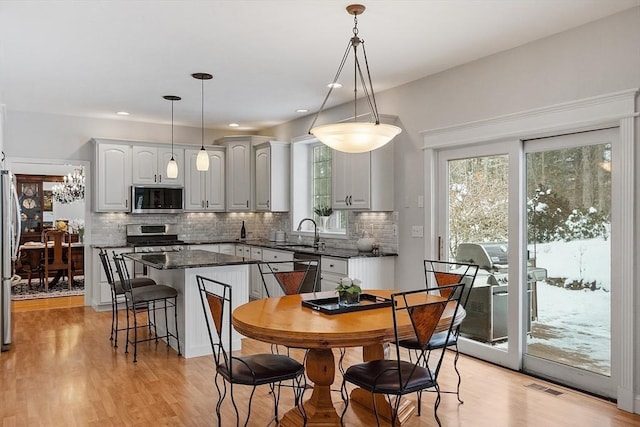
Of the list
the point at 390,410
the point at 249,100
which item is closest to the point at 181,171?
the point at 249,100

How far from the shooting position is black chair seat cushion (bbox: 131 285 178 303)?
4398 millimetres

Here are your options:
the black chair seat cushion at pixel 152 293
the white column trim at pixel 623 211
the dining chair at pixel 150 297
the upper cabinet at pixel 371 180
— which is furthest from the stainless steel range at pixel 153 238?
the white column trim at pixel 623 211

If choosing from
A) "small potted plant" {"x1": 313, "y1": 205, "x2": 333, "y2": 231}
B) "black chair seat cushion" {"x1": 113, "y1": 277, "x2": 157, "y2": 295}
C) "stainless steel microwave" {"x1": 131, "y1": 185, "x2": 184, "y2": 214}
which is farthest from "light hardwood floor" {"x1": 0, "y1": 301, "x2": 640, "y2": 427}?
"stainless steel microwave" {"x1": 131, "y1": 185, "x2": 184, "y2": 214}

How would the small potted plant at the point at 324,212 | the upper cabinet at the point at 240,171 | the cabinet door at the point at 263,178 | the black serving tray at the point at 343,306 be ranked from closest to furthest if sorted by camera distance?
the black serving tray at the point at 343,306
the small potted plant at the point at 324,212
the cabinet door at the point at 263,178
the upper cabinet at the point at 240,171

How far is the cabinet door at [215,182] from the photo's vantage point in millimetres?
7500

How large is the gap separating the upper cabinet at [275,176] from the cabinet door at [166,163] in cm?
119

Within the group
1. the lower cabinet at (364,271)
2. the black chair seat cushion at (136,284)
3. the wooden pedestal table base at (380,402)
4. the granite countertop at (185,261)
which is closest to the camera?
the wooden pedestal table base at (380,402)

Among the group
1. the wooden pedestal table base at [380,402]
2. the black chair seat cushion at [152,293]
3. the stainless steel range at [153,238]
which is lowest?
the wooden pedestal table base at [380,402]

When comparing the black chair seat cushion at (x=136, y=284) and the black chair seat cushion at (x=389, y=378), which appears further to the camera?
the black chair seat cushion at (x=136, y=284)

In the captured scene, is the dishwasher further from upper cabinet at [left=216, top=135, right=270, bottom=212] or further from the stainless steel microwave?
the stainless steel microwave

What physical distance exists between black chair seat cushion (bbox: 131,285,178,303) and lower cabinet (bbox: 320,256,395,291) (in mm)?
1613

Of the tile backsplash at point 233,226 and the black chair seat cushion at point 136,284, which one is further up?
the tile backsplash at point 233,226

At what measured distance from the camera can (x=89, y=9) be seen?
3.25 metres

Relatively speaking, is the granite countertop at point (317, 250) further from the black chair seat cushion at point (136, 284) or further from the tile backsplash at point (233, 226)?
the black chair seat cushion at point (136, 284)
